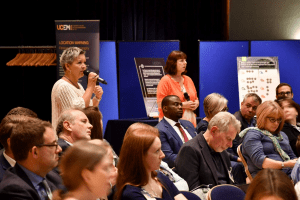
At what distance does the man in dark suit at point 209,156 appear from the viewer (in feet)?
11.2

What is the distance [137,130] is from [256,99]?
326 cm

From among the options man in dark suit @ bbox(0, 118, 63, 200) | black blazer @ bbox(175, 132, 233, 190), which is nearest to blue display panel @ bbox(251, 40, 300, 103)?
black blazer @ bbox(175, 132, 233, 190)

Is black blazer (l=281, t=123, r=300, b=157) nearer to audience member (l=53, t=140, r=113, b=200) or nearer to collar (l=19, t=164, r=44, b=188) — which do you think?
collar (l=19, t=164, r=44, b=188)

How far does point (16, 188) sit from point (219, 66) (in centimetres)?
603

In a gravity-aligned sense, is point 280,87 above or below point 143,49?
below

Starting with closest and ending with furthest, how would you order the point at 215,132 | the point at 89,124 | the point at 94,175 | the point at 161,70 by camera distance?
the point at 94,175 → the point at 89,124 → the point at 215,132 → the point at 161,70

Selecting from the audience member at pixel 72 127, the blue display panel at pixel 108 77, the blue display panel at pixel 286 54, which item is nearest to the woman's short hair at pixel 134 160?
the audience member at pixel 72 127

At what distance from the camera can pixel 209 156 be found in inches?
137

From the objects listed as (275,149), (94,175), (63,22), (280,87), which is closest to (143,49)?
(63,22)

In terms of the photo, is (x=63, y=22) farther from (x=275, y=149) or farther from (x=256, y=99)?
(x=275, y=149)

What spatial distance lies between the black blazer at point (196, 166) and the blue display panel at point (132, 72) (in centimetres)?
401

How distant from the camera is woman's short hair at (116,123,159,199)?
2484 mm

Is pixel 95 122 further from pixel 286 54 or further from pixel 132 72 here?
pixel 286 54

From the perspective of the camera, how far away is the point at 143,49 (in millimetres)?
7406
